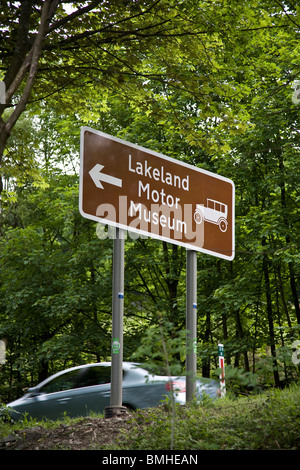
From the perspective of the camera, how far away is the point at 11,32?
9.30 metres

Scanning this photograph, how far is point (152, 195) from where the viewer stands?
7340 mm

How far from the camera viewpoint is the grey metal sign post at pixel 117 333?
274 inches

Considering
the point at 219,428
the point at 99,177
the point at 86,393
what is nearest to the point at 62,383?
the point at 86,393

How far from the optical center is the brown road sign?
6.78 m

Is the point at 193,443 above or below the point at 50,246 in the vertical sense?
below

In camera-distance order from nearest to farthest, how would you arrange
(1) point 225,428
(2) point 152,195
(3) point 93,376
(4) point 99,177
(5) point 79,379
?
1. (1) point 225,428
2. (4) point 99,177
3. (2) point 152,195
4. (3) point 93,376
5. (5) point 79,379

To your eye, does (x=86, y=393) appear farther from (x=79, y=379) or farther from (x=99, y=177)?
(x=99, y=177)

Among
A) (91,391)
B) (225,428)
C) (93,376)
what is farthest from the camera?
(93,376)

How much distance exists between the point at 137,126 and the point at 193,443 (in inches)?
651

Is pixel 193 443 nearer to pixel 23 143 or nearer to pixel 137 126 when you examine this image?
pixel 23 143

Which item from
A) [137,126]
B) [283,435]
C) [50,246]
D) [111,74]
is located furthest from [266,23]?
[50,246]
